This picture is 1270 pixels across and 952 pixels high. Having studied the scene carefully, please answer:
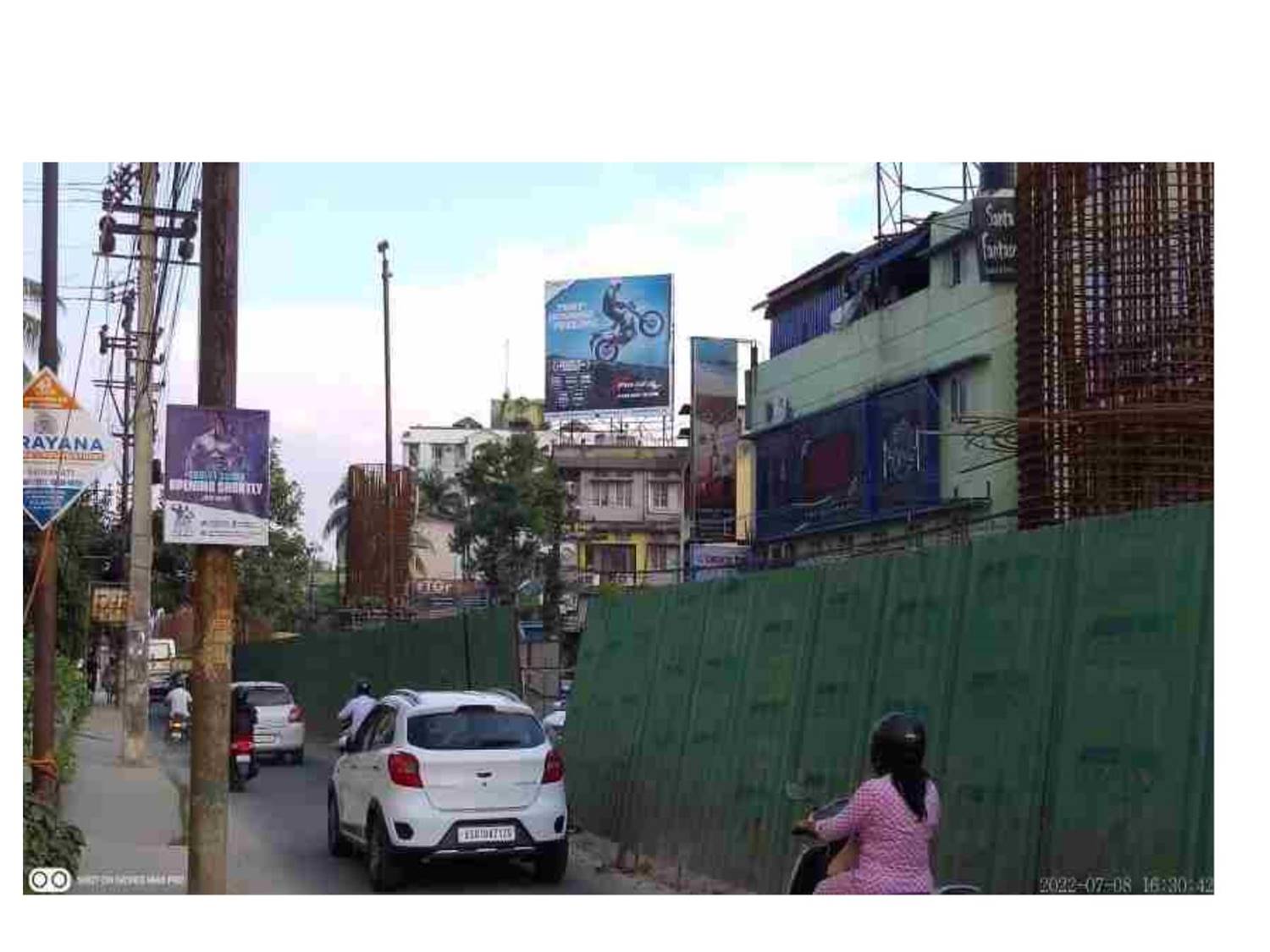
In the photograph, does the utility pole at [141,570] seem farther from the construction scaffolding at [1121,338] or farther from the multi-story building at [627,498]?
the multi-story building at [627,498]

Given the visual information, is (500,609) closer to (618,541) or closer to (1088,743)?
(1088,743)

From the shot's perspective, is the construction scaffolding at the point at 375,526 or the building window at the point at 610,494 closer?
the construction scaffolding at the point at 375,526

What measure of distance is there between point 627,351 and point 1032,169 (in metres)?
26.8

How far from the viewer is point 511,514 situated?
5041 centimetres

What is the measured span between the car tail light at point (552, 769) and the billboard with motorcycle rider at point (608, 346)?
3627 cm

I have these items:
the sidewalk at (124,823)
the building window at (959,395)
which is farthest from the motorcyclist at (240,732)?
the building window at (959,395)

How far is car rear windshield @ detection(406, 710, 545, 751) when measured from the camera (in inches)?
513

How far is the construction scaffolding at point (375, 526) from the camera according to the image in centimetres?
4300

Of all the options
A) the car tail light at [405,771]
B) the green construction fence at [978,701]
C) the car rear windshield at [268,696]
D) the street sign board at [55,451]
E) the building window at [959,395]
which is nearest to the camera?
the green construction fence at [978,701]

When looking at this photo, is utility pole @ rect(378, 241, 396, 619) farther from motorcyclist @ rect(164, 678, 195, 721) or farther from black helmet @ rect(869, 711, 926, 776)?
black helmet @ rect(869, 711, 926, 776)

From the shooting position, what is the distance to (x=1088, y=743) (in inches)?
323

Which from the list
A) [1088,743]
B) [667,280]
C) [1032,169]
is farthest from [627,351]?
[1088,743]

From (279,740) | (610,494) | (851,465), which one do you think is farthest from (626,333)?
(279,740)

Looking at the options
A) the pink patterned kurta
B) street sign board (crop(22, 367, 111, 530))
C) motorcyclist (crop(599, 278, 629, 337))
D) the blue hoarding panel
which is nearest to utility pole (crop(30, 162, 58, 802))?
street sign board (crop(22, 367, 111, 530))
